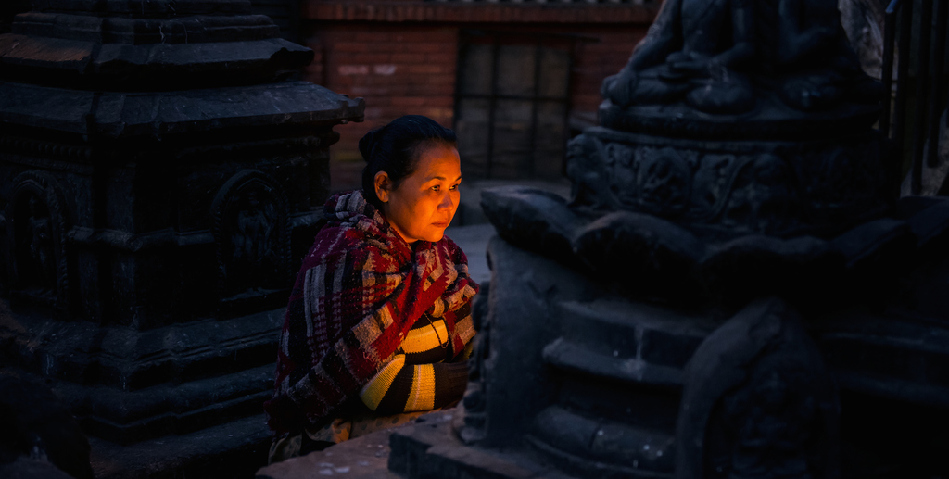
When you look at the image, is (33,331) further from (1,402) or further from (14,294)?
(1,402)

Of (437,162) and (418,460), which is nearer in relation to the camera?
(418,460)

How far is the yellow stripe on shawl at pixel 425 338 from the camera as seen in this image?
9.52 ft

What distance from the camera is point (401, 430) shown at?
92.3 inches

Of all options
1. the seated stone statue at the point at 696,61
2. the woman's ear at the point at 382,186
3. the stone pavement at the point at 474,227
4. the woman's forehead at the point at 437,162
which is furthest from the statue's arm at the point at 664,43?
the stone pavement at the point at 474,227

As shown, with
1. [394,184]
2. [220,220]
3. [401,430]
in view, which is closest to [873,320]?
[401,430]

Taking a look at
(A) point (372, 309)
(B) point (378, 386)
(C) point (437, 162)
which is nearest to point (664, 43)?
(C) point (437, 162)

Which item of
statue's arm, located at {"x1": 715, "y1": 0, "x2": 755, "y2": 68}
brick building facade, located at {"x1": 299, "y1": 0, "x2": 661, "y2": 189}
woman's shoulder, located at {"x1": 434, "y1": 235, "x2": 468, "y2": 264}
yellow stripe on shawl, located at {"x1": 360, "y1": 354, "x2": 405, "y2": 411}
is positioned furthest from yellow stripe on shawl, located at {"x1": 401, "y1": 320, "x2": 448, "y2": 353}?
brick building facade, located at {"x1": 299, "y1": 0, "x2": 661, "y2": 189}

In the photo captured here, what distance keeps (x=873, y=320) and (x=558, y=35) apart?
7.05 m

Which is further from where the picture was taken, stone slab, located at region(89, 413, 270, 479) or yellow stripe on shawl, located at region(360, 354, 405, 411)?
stone slab, located at region(89, 413, 270, 479)

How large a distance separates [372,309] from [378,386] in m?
0.20

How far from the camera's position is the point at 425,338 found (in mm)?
2934

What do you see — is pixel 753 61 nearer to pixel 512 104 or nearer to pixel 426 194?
pixel 426 194

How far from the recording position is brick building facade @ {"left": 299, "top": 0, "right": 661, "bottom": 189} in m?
8.25

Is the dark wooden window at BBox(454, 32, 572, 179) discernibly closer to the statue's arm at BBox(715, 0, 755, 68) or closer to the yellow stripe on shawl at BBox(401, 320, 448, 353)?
the yellow stripe on shawl at BBox(401, 320, 448, 353)
